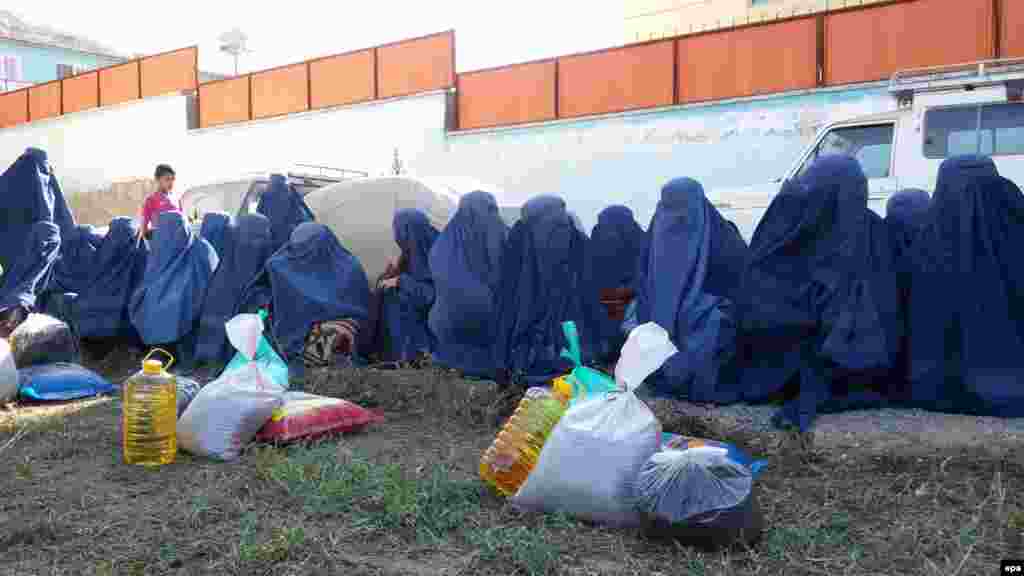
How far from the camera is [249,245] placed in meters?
5.89

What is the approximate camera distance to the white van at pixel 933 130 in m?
5.80

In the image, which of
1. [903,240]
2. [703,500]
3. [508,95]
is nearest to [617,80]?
[508,95]

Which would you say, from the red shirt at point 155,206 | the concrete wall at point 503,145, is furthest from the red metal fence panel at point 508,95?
the red shirt at point 155,206

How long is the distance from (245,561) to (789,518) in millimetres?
1681

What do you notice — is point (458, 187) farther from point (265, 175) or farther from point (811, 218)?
point (811, 218)

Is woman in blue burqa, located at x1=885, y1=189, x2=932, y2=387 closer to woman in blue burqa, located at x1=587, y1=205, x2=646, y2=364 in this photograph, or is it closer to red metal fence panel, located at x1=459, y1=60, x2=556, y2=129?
woman in blue burqa, located at x1=587, y1=205, x2=646, y2=364

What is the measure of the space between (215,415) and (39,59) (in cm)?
2891

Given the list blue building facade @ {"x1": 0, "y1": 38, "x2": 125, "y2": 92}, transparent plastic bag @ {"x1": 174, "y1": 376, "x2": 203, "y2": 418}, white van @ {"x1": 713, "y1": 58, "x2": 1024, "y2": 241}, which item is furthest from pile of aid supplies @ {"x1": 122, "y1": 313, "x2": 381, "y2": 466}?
blue building facade @ {"x1": 0, "y1": 38, "x2": 125, "y2": 92}

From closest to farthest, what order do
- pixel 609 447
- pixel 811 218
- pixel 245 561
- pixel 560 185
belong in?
pixel 245 561 → pixel 609 447 → pixel 811 218 → pixel 560 185

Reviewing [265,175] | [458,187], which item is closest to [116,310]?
[265,175]

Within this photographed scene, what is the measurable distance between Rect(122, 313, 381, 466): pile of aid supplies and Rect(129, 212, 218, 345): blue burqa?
7.70 ft

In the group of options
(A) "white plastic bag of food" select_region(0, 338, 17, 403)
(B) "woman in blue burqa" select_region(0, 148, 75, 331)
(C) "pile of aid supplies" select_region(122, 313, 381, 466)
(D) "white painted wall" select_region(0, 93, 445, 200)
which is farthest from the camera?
(D) "white painted wall" select_region(0, 93, 445, 200)

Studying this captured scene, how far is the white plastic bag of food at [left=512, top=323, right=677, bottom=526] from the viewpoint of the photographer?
107 inches

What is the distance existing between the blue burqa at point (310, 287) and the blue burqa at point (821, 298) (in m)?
2.75
